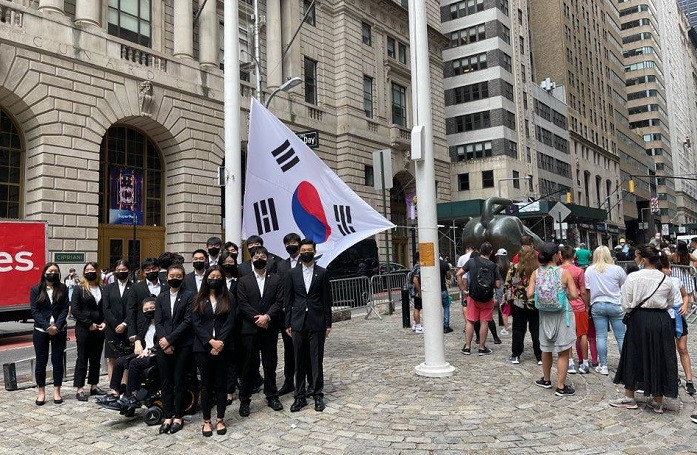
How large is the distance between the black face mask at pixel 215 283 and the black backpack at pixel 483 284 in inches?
197

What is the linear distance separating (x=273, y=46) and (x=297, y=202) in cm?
2198

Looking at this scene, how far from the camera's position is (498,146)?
49094 mm

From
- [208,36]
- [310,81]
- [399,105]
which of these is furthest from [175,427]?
[399,105]

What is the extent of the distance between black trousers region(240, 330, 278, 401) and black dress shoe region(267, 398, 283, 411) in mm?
46

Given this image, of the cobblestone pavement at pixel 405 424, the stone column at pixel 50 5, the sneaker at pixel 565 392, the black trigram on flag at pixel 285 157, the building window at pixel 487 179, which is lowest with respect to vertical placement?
the cobblestone pavement at pixel 405 424

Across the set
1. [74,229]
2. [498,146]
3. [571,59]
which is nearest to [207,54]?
[74,229]

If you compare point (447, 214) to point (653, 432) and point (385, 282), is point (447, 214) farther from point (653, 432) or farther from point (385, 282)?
point (653, 432)

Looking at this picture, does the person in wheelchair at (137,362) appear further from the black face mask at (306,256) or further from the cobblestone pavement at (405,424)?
the black face mask at (306,256)

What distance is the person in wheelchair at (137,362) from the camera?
605cm

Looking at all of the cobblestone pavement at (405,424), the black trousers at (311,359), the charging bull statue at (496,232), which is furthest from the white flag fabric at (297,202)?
the charging bull statue at (496,232)

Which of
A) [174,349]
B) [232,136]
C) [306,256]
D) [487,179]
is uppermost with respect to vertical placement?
[487,179]

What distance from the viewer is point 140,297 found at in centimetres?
671

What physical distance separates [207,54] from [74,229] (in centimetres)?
1013

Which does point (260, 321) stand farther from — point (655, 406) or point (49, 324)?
point (655, 406)
